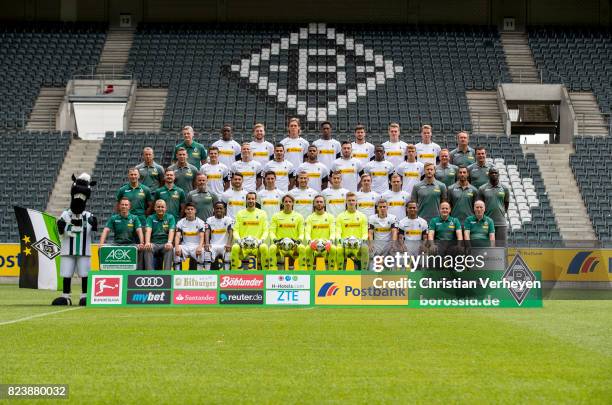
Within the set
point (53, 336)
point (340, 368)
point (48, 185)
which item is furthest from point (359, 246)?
point (48, 185)

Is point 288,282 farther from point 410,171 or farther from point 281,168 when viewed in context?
point 410,171

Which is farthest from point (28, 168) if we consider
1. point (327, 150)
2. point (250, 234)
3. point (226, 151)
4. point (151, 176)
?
point (250, 234)

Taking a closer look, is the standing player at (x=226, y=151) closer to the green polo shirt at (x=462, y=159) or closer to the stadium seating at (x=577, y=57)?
the green polo shirt at (x=462, y=159)

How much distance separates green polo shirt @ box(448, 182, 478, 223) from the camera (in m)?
15.3

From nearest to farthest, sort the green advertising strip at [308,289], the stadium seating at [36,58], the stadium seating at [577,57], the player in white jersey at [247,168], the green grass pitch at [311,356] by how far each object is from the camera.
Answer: the green grass pitch at [311,356], the green advertising strip at [308,289], the player in white jersey at [247,168], the stadium seating at [36,58], the stadium seating at [577,57]

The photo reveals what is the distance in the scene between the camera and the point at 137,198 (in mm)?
15039

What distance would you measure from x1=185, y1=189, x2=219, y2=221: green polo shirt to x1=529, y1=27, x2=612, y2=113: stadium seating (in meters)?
20.8

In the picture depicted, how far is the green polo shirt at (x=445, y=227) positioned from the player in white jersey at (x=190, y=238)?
383 cm

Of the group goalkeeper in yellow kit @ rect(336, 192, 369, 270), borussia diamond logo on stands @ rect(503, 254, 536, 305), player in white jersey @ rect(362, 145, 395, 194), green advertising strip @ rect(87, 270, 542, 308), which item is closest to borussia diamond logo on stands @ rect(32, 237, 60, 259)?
green advertising strip @ rect(87, 270, 542, 308)

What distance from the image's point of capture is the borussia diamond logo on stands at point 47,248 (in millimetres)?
13750

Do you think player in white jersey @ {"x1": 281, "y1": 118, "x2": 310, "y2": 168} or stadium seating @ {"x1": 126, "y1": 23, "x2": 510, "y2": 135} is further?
stadium seating @ {"x1": 126, "y1": 23, "x2": 510, "y2": 135}

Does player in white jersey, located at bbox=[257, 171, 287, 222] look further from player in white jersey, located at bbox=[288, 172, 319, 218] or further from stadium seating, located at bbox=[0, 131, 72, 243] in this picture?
stadium seating, located at bbox=[0, 131, 72, 243]

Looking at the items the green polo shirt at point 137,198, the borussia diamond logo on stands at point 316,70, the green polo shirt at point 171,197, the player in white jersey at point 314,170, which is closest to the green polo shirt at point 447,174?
the player in white jersey at point 314,170

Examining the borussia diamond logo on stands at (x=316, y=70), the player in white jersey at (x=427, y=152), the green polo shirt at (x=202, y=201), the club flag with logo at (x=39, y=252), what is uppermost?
the borussia diamond logo on stands at (x=316, y=70)
